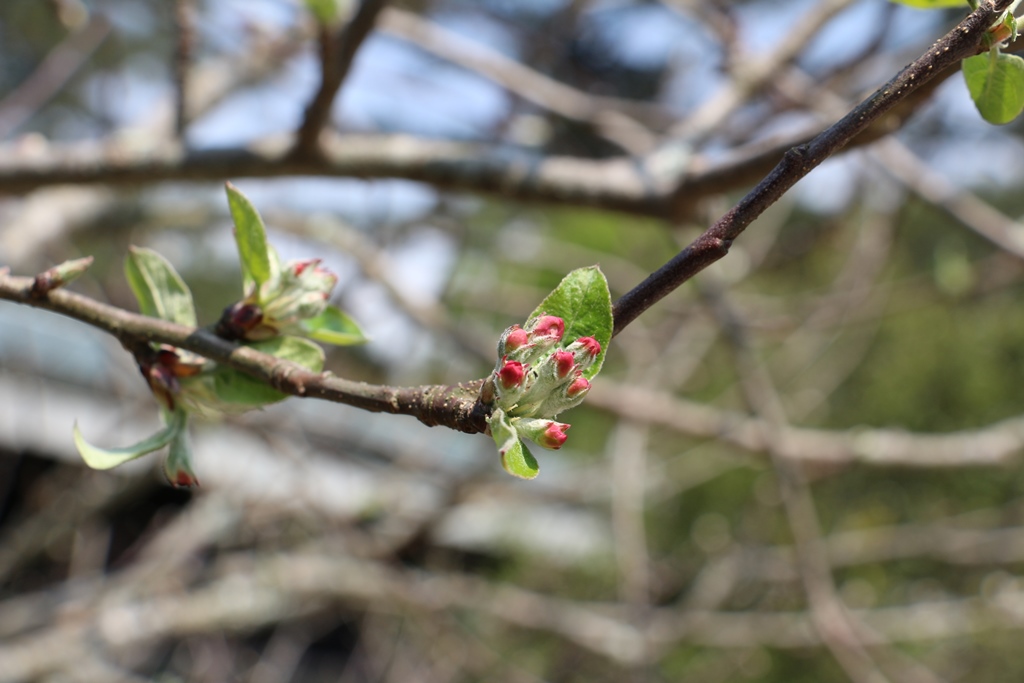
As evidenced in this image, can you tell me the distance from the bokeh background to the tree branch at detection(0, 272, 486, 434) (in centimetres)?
11

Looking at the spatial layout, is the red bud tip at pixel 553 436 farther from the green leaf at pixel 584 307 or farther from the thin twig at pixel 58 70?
the thin twig at pixel 58 70

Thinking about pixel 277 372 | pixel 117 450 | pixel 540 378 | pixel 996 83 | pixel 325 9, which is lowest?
pixel 117 450

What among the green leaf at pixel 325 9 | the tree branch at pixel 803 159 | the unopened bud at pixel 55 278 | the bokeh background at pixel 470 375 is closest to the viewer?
the tree branch at pixel 803 159

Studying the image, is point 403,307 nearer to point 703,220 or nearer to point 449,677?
point 703,220

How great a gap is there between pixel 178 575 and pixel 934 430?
6.44 m

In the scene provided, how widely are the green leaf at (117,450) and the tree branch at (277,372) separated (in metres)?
0.06

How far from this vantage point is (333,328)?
0.55 metres

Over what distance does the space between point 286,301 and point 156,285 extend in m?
0.10

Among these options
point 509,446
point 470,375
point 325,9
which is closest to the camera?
point 509,446

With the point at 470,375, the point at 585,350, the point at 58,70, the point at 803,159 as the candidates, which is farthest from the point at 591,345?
the point at 470,375

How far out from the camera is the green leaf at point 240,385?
48 cm

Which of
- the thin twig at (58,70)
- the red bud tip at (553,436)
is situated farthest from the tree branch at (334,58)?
the thin twig at (58,70)

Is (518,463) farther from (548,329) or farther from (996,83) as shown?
(996,83)

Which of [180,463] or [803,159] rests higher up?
[803,159]
